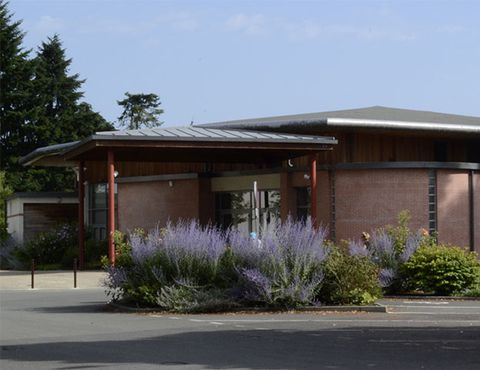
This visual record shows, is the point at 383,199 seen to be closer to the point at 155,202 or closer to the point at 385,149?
the point at 385,149

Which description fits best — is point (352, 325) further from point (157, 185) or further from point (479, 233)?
point (157, 185)

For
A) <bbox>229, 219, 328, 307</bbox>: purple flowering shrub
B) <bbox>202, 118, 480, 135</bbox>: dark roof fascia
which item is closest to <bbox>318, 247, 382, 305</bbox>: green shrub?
<bbox>229, 219, 328, 307</bbox>: purple flowering shrub

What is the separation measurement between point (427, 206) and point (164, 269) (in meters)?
16.1

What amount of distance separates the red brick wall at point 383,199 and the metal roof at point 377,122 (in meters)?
1.61

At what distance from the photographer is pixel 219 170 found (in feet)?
134

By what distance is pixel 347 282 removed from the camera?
20.1 metres

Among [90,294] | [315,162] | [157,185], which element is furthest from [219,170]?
[90,294]

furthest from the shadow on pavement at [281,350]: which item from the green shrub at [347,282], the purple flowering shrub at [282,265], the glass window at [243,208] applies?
the glass window at [243,208]

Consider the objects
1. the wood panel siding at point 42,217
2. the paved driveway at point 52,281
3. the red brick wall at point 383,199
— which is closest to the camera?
the paved driveway at point 52,281

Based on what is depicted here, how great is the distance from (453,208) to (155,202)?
41.4 ft

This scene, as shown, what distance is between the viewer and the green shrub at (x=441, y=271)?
24016 mm

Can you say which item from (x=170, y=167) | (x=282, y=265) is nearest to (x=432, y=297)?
(x=282, y=265)

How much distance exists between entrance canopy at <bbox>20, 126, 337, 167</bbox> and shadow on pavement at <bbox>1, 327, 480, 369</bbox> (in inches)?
614

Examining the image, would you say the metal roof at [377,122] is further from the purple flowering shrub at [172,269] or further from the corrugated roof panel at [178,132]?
the purple flowering shrub at [172,269]
